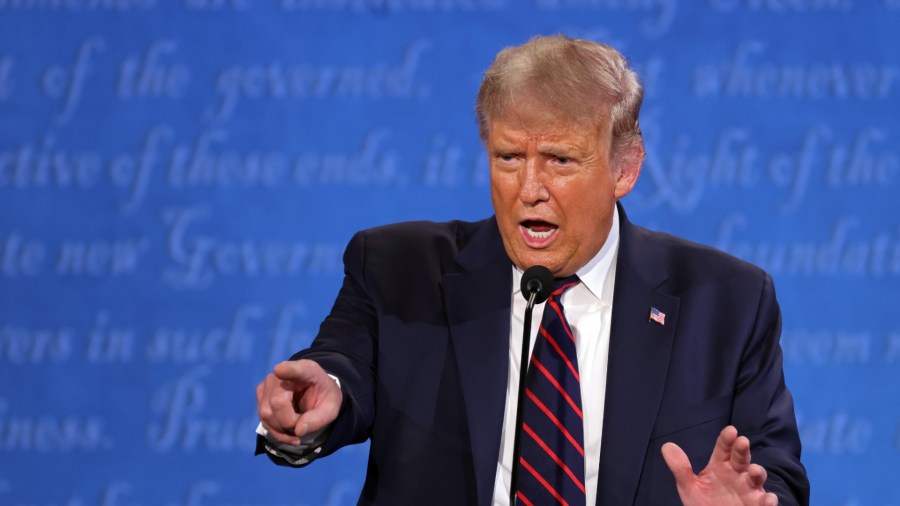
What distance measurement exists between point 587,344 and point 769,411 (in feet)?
0.97

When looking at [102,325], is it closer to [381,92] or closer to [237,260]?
[237,260]

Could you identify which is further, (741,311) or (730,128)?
(730,128)

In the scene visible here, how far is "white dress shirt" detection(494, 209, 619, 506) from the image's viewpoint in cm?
176

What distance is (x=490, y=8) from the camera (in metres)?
3.15

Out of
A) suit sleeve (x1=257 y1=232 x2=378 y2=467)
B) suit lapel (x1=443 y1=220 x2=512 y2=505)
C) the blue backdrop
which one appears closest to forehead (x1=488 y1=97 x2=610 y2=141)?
suit lapel (x1=443 y1=220 x2=512 y2=505)

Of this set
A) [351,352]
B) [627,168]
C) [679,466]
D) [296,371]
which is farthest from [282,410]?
[627,168]

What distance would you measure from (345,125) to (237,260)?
0.48m

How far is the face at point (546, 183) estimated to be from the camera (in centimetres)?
176

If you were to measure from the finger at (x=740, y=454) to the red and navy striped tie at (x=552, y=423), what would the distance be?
31 centimetres

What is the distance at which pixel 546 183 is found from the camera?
1.78 meters

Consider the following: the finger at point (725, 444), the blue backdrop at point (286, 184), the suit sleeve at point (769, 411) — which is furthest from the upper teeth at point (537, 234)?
the blue backdrop at point (286, 184)

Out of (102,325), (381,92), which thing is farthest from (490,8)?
(102,325)

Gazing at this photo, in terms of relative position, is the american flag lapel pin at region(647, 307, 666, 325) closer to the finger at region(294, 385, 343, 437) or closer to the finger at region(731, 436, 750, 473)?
the finger at region(731, 436, 750, 473)

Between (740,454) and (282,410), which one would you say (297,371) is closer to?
(282,410)
